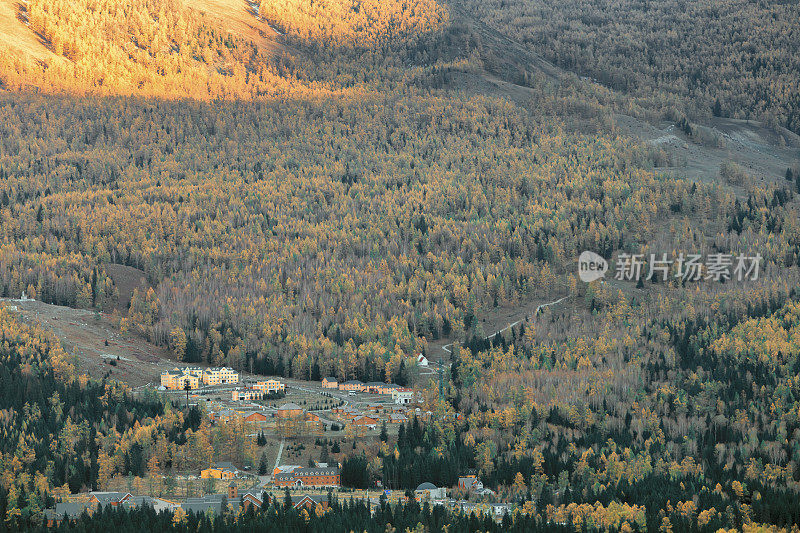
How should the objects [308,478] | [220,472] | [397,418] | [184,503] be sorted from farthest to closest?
[397,418] < [220,472] < [308,478] < [184,503]

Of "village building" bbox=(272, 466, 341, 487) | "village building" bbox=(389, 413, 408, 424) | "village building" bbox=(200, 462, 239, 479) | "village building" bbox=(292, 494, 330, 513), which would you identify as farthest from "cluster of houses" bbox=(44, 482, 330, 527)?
"village building" bbox=(389, 413, 408, 424)

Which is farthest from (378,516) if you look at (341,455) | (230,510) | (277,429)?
(277,429)

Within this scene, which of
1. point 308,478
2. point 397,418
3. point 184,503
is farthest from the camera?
point 397,418

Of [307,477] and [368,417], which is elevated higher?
[307,477]

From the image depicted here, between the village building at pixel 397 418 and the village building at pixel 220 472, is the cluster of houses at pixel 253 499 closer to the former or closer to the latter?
the village building at pixel 220 472

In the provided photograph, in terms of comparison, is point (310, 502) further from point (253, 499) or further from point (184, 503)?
point (184, 503)

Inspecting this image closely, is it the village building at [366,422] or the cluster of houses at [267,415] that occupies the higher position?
the village building at [366,422]

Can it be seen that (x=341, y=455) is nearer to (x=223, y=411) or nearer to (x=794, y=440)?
(x=223, y=411)

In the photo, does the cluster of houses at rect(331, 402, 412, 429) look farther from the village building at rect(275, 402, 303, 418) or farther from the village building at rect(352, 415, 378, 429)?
the village building at rect(275, 402, 303, 418)

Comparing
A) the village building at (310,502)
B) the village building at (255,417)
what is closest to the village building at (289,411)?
the village building at (255,417)

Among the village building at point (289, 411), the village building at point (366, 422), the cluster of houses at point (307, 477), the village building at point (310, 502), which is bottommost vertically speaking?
the village building at point (289, 411)

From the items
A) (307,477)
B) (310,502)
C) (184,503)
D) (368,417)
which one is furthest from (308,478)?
(368,417)
